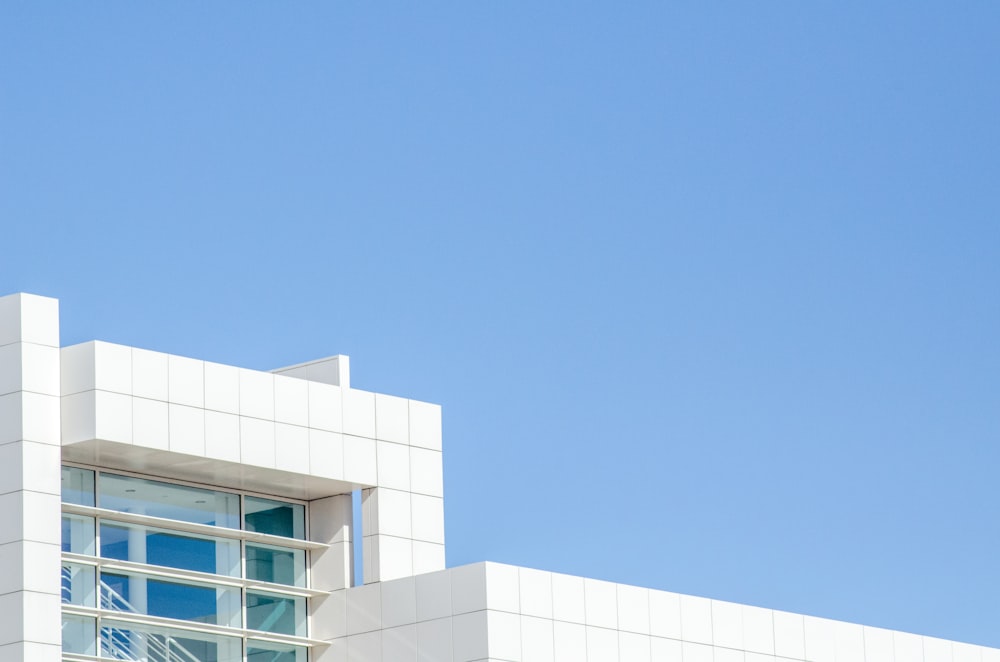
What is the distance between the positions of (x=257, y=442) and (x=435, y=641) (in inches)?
168

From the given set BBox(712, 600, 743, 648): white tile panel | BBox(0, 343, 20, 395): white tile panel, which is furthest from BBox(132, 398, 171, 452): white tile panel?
BBox(712, 600, 743, 648): white tile panel

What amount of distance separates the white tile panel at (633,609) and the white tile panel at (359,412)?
16.5 feet

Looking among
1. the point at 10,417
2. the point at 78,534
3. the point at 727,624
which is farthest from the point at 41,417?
the point at 727,624

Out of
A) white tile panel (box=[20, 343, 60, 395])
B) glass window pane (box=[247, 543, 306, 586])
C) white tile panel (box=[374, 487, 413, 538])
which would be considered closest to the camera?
white tile panel (box=[20, 343, 60, 395])

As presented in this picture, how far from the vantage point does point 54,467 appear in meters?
29.2

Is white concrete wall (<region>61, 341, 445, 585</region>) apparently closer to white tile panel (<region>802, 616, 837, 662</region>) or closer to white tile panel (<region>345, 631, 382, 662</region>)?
white tile panel (<region>345, 631, 382, 662</region>)

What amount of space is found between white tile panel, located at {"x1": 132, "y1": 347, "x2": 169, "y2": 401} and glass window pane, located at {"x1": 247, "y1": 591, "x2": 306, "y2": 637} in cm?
410

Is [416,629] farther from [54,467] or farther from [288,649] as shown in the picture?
[54,467]

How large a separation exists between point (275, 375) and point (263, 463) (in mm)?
1642

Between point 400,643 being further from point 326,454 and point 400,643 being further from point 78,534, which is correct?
point 78,534

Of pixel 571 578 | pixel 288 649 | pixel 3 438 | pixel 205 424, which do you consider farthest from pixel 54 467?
pixel 571 578

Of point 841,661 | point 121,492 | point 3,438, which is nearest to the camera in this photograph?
point 3,438

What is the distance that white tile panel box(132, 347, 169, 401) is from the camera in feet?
100

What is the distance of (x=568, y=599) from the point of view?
105 ft
